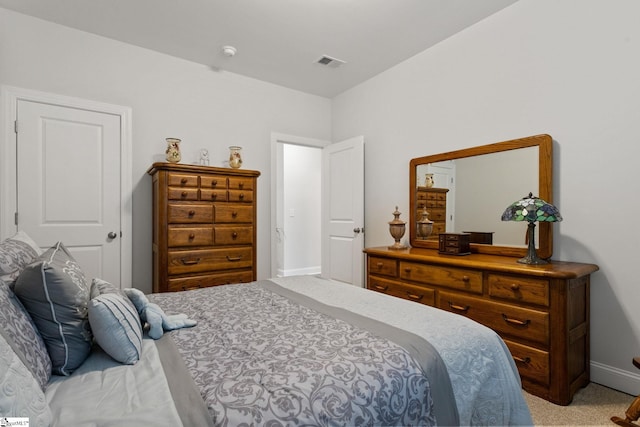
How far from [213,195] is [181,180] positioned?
1.04 ft

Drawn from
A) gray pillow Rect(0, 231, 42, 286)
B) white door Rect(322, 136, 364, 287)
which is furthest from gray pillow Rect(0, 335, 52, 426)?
white door Rect(322, 136, 364, 287)

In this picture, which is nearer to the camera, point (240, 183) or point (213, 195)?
point (213, 195)

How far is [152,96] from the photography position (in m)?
3.38

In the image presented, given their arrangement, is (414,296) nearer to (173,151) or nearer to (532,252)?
(532,252)

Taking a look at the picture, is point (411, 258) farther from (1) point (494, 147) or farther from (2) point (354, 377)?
(2) point (354, 377)

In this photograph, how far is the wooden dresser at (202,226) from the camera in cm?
291

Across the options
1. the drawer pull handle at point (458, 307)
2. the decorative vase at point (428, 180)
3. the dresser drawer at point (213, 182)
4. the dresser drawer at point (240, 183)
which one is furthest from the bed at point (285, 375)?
the decorative vase at point (428, 180)

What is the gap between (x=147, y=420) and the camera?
2.48ft

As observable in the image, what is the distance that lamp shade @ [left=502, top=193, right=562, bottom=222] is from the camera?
2.14 m

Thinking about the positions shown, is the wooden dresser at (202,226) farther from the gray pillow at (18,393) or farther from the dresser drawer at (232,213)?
the gray pillow at (18,393)

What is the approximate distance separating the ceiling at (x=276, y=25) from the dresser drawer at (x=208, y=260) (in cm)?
203

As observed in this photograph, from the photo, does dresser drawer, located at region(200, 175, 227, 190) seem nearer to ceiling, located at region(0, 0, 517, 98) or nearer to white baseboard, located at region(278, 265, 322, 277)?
ceiling, located at region(0, 0, 517, 98)

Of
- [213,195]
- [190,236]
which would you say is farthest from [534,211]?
[190,236]

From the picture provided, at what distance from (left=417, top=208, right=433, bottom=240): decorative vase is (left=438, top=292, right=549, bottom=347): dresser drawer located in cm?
87
